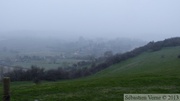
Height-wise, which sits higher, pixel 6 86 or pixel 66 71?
pixel 66 71

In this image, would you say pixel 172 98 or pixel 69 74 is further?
pixel 69 74

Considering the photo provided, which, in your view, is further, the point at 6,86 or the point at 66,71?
the point at 66,71

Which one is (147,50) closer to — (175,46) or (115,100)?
(175,46)

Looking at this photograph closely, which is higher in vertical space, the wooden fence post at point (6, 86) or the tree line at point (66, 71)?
the tree line at point (66, 71)

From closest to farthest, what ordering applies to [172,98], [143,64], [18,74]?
[172,98] → [18,74] → [143,64]

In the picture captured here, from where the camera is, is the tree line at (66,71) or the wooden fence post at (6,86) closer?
the wooden fence post at (6,86)

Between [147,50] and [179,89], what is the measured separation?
72.8 m

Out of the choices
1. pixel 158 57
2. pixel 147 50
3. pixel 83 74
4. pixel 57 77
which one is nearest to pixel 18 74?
pixel 57 77

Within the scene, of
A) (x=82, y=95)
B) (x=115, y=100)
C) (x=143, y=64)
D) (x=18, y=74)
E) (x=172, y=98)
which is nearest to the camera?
(x=172, y=98)

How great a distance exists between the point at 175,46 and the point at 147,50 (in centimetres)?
798

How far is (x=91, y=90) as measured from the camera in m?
22.1

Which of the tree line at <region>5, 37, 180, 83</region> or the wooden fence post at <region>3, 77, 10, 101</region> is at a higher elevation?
the tree line at <region>5, 37, 180, 83</region>

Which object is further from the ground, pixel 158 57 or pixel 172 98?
pixel 158 57

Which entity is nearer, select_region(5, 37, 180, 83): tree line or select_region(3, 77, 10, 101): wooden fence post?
select_region(3, 77, 10, 101): wooden fence post
